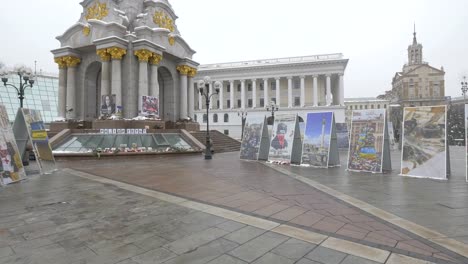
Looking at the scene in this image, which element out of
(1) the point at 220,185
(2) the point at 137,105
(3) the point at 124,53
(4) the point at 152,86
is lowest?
(1) the point at 220,185

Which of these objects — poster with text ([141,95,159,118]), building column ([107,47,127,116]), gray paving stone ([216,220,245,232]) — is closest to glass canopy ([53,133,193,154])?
poster with text ([141,95,159,118])

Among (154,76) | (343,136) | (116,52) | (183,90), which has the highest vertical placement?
(116,52)

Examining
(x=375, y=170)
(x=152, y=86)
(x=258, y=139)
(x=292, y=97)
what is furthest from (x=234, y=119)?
(x=375, y=170)

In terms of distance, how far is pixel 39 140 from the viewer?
1195cm

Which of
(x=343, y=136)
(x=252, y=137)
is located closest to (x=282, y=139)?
(x=252, y=137)

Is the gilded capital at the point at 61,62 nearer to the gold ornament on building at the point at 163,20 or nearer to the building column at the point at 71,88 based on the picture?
the building column at the point at 71,88

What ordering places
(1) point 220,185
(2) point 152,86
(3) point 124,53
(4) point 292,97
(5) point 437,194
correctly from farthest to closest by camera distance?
(4) point 292,97 < (2) point 152,86 < (3) point 124,53 < (1) point 220,185 < (5) point 437,194

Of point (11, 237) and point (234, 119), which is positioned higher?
point (234, 119)

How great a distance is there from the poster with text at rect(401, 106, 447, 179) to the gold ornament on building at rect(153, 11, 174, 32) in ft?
80.1

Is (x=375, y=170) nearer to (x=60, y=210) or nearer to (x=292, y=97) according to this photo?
(x=60, y=210)

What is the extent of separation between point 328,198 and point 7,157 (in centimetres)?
1048

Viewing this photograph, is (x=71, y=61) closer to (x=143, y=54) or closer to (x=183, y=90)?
(x=143, y=54)

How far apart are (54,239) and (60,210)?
188 cm

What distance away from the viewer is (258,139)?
1638cm
